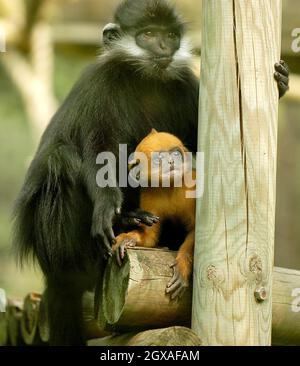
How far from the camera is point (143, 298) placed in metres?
3.44

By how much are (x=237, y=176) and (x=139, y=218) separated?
561 millimetres

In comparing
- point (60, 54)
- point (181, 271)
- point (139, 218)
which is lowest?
point (181, 271)

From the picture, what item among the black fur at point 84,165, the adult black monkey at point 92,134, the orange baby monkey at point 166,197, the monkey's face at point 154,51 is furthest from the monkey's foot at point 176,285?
→ the monkey's face at point 154,51

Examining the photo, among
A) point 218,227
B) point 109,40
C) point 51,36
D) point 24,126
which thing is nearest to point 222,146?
point 218,227

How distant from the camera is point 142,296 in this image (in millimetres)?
3436

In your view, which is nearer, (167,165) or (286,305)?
(167,165)

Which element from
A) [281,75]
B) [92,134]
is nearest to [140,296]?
[92,134]

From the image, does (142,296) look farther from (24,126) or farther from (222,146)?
(24,126)

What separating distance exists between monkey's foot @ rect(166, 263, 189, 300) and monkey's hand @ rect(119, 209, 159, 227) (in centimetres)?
25

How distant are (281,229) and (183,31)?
558cm

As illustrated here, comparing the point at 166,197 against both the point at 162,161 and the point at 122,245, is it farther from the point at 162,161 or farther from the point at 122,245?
the point at 122,245

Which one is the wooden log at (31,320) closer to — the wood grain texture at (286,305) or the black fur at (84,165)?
the black fur at (84,165)

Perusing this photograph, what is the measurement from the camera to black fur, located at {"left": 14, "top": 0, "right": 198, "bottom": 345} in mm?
4121

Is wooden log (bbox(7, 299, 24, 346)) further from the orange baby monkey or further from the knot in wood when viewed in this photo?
the knot in wood
